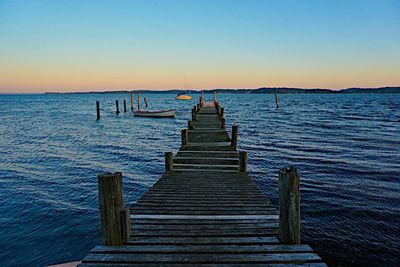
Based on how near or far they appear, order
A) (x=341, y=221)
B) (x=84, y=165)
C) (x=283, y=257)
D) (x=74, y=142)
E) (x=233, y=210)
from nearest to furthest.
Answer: (x=283, y=257) < (x=233, y=210) < (x=341, y=221) < (x=84, y=165) < (x=74, y=142)

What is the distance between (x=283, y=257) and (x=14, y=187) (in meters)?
13.3

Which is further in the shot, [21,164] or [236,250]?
[21,164]

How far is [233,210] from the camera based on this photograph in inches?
229

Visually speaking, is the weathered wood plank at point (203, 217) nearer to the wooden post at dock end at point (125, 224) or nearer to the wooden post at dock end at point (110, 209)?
the wooden post at dock end at point (125, 224)

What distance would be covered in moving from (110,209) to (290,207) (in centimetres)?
271

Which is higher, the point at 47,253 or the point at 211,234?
the point at 211,234

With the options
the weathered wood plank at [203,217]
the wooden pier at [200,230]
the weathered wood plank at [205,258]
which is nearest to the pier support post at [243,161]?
the wooden pier at [200,230]

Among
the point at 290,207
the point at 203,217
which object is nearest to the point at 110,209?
the point at 203,217

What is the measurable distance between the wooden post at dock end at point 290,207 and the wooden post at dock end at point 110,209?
2.49 meters

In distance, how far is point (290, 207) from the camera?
4.10 m

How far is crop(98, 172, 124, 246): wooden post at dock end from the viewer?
4023mm

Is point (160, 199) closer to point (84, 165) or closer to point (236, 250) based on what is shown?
point (236, 250)

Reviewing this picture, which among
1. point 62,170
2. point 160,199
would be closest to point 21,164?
point 62,170

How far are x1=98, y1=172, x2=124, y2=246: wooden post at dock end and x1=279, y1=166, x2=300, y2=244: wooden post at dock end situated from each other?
2488mm
